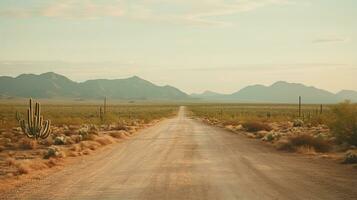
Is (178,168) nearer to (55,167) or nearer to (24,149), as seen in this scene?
(55,167)

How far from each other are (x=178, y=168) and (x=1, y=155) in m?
10.5

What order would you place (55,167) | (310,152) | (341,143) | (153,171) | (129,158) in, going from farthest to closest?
(341,143)
(310,152)
(129,158)
(55,167)
(153,171)

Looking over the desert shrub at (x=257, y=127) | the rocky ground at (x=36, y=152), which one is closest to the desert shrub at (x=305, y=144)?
the rocky ground at (x=36, y=152)

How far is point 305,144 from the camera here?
30141mm

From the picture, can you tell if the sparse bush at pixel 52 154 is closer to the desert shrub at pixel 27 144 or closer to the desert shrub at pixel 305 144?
the desert shrub at pixel 27 144

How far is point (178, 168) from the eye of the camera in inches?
814

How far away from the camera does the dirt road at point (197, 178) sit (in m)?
14.5

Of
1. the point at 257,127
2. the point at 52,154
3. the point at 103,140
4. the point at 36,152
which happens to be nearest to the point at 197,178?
the point at 52,154

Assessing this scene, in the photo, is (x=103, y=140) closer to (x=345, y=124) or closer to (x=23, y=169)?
(x=345, y=124)

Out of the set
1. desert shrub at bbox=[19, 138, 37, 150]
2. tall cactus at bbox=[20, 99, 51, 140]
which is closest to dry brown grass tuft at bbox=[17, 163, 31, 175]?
desert shrub at bbox=[19, 138, 37, 150]

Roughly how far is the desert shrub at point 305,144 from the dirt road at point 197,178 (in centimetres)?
363

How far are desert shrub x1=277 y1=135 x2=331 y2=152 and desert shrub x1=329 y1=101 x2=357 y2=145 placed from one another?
3.09 ft

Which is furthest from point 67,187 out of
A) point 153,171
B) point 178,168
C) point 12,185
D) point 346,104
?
point 346,104

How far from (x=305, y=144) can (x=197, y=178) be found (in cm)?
1388
